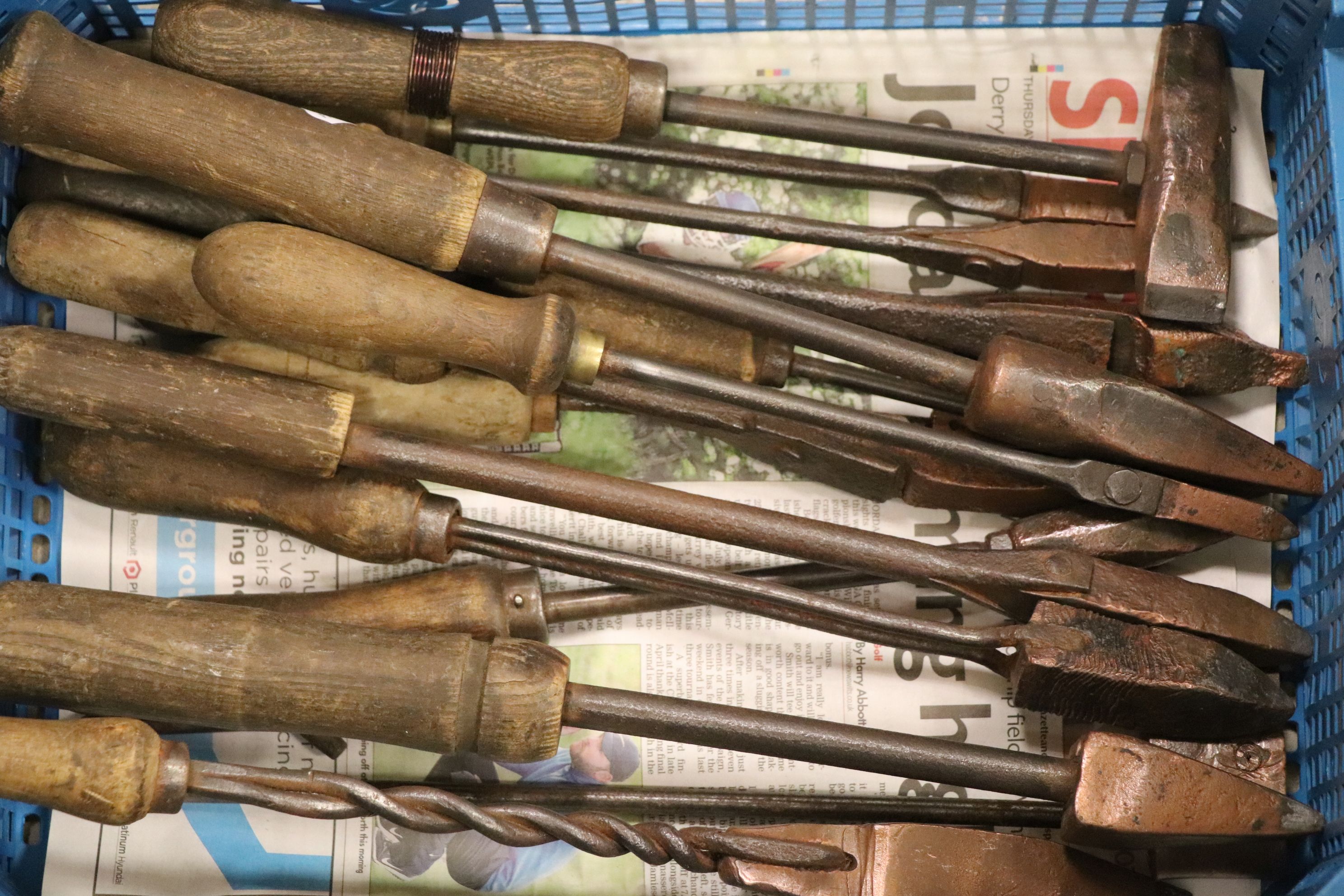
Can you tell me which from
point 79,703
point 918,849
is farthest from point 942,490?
point 79,703

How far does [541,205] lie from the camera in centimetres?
120

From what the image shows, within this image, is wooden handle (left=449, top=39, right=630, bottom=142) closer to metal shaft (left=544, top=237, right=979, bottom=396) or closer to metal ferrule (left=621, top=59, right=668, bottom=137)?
metal ferrule (left=621, top=59, right=668, bottom=137)

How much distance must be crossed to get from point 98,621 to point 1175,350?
1.06 meters

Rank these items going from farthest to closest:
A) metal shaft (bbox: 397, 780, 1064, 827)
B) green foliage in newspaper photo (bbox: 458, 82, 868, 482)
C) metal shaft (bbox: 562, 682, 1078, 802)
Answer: green foliage in newspaper photo (bbox: 458, 82, 868, 482)
metal shaft (bbox: 397, 780, 1064, 827)
metal shaft (bbox: 562, 682, 1078, 802)

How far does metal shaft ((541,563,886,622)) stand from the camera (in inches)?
52.1

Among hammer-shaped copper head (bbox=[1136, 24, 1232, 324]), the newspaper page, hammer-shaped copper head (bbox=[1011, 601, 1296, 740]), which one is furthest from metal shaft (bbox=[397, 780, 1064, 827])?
hammer-shaped copper head (bbox=[1136, 24, 1232, 324])

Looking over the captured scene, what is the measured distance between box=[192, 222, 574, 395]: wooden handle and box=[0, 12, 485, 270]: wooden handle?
4cm

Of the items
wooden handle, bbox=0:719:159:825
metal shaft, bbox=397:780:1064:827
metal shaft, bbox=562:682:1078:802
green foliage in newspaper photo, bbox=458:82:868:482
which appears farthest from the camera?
green foliage in newspaper photo, bbox=458:82:868:482

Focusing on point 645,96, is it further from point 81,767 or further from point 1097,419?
point 81,767

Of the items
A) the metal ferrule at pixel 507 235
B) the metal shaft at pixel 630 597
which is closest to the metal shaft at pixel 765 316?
the metal ferrule at pixel 507 235

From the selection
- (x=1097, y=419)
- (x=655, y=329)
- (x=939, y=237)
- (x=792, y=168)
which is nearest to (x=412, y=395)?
(x=655, y=329)

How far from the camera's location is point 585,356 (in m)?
1.20

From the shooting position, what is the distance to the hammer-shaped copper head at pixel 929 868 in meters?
1.17

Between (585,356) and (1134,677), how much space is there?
598mm
